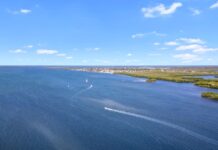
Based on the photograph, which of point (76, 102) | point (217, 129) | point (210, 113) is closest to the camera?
point (217, 129)

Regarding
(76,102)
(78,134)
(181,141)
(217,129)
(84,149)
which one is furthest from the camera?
(76,102)

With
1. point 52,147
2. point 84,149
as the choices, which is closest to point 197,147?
point 84,149

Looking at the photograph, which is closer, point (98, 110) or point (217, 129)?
point (217, 129)

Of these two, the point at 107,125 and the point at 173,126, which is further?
the point at 107,125

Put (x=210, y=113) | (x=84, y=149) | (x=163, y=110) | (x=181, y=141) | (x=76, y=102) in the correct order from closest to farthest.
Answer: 1. (x=84, y=149)
2. (x=181, y=141)
3. (x=210, y=113)
4. (x=163, y=110)
5. (x=76, y=102)

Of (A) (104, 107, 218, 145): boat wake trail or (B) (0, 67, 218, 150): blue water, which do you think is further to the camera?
(A) (104, 107, 218, 145): boat wake trail

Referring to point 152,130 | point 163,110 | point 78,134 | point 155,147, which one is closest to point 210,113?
point 163,110

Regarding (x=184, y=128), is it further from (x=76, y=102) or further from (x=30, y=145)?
(x=76, y=102)

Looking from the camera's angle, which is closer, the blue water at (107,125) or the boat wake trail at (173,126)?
the blue water at (107,125)

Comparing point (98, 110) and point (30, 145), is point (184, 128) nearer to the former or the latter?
point (98, 110)
